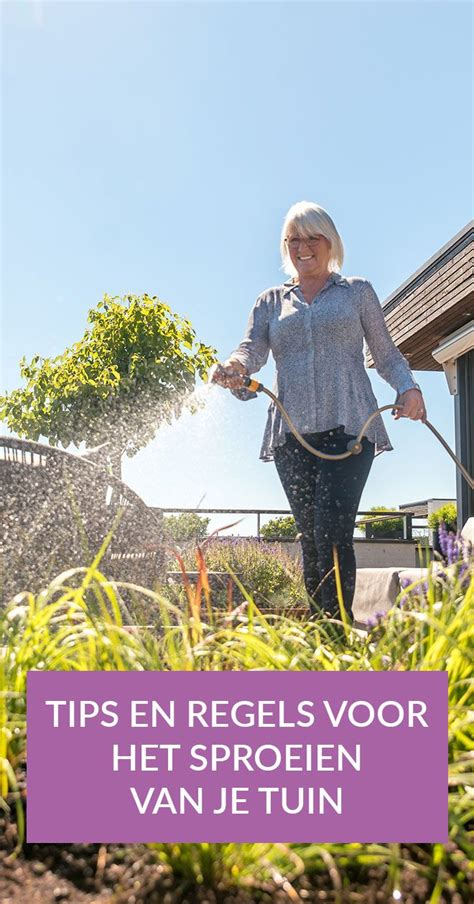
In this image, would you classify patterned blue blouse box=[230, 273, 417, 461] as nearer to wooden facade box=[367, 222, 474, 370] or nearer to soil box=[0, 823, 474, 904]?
soil box=[0, 823, 474, 904]

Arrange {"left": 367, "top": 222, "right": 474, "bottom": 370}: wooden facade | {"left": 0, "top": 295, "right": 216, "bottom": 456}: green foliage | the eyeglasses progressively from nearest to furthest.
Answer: the eyeglasses → {"left": 367, "top": 222, "right": 474, "bottom": 370}: wooden facade → {"left": 0, "top": 295, "right": 216, "bottom": 456}: green foliage

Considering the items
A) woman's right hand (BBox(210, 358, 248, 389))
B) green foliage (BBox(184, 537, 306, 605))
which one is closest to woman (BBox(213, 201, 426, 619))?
woman's right hand (BBox(210, 358, 248, 389))

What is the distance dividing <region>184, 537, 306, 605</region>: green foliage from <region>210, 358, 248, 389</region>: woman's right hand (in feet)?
9.22

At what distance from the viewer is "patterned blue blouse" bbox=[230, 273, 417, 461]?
250 cm

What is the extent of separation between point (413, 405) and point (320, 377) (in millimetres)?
294

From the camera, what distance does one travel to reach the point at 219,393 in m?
3.09

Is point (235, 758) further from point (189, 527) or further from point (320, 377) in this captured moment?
point (189, 527)

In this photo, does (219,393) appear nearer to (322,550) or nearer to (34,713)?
(322,550)

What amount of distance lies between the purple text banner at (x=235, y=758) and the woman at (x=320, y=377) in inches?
55.9

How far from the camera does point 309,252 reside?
2566mm

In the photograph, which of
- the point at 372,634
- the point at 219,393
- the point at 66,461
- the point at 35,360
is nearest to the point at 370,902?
the point at 372,634

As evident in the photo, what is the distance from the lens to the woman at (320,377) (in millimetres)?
2357

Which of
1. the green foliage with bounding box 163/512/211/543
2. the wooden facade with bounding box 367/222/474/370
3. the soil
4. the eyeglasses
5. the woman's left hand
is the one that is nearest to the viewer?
the soil

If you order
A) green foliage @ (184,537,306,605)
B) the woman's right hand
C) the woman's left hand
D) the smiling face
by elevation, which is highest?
the smiling face
